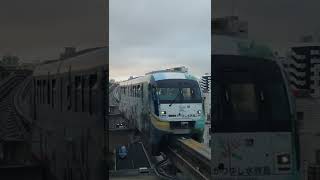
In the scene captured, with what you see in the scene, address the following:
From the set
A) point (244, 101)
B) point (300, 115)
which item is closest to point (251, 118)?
point (244, 101)

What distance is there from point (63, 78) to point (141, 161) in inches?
74.3

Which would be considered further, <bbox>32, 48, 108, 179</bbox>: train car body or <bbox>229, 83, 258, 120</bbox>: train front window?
<bbox>229, 83, 258, 120</bbox>: train front window

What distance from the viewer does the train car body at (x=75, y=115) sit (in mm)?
2648

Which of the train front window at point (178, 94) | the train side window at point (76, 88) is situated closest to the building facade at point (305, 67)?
the train side window at point (76, 88)

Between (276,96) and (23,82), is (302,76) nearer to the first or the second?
(276,96)

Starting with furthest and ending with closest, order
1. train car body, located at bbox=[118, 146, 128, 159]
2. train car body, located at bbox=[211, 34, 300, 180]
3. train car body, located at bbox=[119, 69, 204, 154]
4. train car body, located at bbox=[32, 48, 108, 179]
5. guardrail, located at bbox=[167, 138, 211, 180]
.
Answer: train car body, located at bbox=[119, 69, 204, 154] < train car body, located at bbox=[118, 146, 128, 159] < guardrail, located at bbox=[167, 138, 211, 180] < train car body, located at bbox=[211, 34, 300, 180] < train car body, located at bbox=[32, 48, 108, 179]

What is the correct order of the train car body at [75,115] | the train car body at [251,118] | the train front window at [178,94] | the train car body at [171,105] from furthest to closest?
the train front window at [178,94] → the train car body at [171,105] → the train car body at [251,118] → the train car body at [75,115]

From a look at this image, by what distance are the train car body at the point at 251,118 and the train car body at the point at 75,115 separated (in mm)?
679

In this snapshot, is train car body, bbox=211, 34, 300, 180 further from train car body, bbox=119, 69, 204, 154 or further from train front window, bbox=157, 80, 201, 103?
train front window, bbox=157, 80, 201, 103

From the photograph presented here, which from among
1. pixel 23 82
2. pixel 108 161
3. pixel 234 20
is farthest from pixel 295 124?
pixel 23 82

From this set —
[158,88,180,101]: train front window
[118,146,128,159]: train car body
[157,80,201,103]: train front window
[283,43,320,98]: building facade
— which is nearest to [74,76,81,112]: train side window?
[283,43,320,98]: building facade

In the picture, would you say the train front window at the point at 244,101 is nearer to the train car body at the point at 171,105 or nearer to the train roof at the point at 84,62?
the train roof at the point at 84,62

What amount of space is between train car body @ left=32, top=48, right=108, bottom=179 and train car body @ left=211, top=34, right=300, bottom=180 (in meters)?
0.68

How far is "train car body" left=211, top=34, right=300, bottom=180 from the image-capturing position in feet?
9.15
